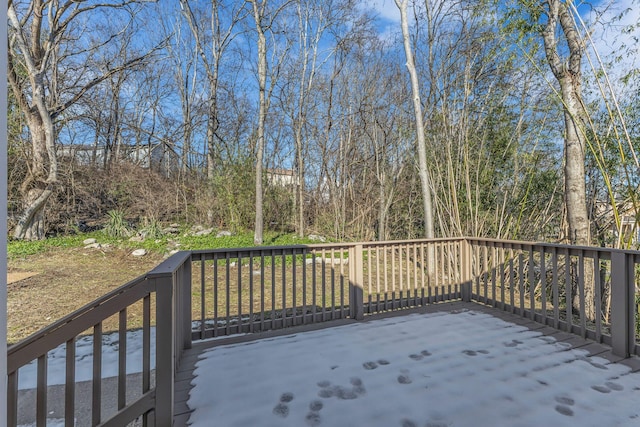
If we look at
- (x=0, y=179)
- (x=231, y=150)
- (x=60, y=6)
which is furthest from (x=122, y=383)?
(x=60, y=6)

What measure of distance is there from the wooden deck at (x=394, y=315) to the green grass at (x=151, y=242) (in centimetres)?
372

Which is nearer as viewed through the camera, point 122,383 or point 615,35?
point 122,383

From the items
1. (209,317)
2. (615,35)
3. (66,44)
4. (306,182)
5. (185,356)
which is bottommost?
(209,317)

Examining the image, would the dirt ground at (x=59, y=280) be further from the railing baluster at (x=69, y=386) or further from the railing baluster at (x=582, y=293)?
the railing baluster at (x=582, y=293)

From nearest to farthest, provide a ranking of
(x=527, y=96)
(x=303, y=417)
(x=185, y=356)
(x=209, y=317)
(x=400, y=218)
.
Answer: (x=303, y=417) < (x=185, y=356) < (x=209, y=317) < (x=527, y=96) < (x=400, y=218)

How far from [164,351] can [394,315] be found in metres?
2.38

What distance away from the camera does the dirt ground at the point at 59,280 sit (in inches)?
159

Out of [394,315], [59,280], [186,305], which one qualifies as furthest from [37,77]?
[394,315]

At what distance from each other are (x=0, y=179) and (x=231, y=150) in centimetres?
857

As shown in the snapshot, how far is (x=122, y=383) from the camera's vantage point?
1.46 meters

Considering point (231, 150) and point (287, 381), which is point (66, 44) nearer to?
point (231, 150)

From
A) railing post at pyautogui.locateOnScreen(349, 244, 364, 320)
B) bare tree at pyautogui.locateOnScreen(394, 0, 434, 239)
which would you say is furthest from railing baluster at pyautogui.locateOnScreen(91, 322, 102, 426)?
bare tree at pyautogui.locateOnScreen(394, 0, 434, 239)

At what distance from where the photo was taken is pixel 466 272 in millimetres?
3803

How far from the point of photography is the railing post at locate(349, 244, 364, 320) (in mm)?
3164
